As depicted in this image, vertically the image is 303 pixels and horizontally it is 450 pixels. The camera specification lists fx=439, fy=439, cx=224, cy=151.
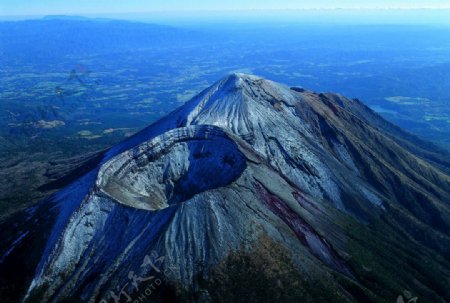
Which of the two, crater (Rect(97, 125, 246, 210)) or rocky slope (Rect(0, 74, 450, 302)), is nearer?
rocky slope (Rect(0, 74, 450, 302))

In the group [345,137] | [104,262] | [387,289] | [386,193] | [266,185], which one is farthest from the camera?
[345,137]

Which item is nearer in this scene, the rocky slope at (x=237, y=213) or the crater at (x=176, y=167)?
the rocky slope at (x=237, y=213)

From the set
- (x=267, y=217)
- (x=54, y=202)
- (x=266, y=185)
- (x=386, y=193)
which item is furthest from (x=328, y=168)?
(x=54, y=202)

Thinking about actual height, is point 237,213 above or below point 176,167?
above

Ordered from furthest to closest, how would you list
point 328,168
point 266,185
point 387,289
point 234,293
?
1. point 328,168
2. point 266,185
3. point 387,289
4. point 234,293

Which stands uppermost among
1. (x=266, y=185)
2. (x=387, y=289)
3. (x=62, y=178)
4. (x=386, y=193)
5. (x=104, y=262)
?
(x=266, y=185)

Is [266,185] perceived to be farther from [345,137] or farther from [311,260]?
[345,137]

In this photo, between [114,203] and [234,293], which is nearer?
[234,293]

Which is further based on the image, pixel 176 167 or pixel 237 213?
pixel 176 167
